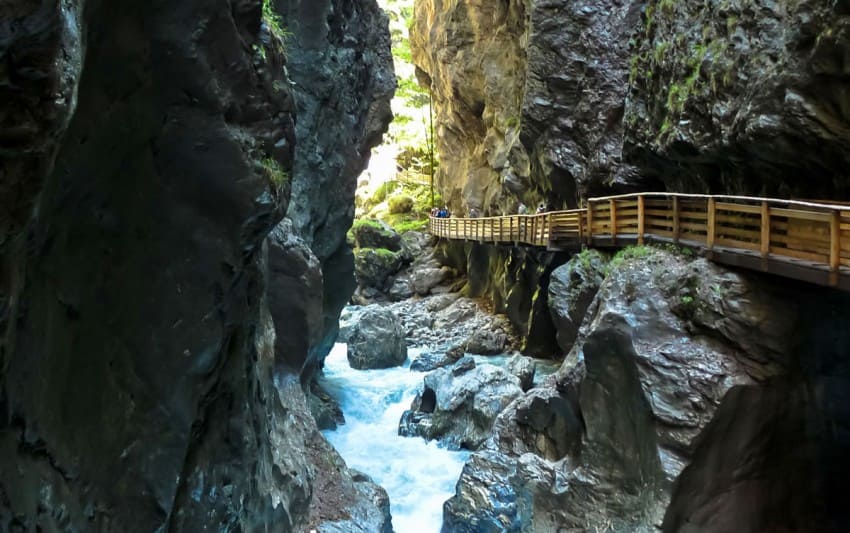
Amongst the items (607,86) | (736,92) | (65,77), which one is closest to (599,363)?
(736,92)

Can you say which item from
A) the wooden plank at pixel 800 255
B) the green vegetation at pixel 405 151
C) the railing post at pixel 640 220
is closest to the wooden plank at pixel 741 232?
the wooden plank at pixel 800 255

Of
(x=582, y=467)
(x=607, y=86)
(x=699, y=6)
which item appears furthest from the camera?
(x=607, y=86)

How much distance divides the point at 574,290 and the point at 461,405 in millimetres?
4794

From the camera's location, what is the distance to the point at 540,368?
65.9 feet

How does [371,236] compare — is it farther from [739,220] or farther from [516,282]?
[739,220]

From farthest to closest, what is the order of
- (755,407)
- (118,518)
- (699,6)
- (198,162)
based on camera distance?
(699,6) → (755,407) → (198,162) → (118,518)

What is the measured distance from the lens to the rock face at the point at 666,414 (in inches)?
351

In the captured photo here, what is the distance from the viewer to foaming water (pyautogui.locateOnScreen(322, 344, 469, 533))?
12.7 metres

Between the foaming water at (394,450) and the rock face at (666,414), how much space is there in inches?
57.6

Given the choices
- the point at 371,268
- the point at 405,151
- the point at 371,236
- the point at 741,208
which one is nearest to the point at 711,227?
the point at 741,208

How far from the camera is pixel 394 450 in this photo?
15.2 m

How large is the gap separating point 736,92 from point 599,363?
581 centimetres

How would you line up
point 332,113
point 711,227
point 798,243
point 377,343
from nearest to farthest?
point 798,243, point 711,227, point 332,113, point 377,343

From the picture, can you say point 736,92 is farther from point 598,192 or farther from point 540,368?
point 540,368
